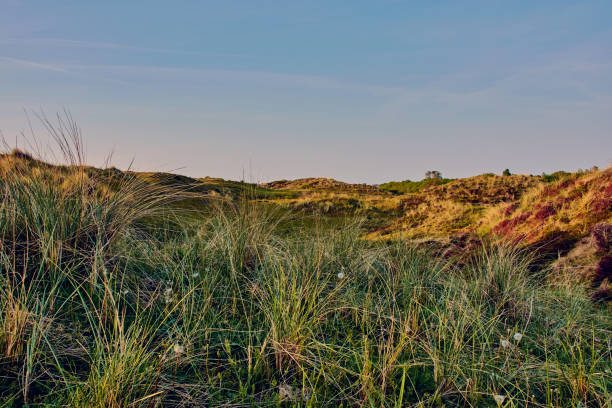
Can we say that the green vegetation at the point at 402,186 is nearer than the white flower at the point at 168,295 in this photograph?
No

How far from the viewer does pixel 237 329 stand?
10.6 feet

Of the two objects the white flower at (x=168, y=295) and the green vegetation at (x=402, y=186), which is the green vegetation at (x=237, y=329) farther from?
the green vegetation at (x=402, y=186)

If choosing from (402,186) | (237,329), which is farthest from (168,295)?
(402,186)

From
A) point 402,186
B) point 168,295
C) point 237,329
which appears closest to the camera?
point 237,329

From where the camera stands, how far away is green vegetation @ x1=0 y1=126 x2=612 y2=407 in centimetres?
246

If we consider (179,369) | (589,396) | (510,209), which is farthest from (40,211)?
(510,209)

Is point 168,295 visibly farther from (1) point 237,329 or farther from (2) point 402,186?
(2) point 402,186

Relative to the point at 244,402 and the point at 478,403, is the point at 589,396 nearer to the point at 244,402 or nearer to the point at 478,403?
the point at 478,403

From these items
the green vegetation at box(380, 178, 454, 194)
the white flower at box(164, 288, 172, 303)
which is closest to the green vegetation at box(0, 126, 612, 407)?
the white flower at box(164, 288, 172, 303)

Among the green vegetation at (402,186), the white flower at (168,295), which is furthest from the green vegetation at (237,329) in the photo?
the green vegetation at (402,186)

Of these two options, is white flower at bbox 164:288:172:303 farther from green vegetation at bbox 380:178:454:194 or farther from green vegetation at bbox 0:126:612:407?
green vegetation at bbox 380:178:454:194

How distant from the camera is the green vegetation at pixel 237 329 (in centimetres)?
246

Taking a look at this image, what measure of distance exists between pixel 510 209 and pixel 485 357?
8447 millimetres

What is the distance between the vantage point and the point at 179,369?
2.71 metres
